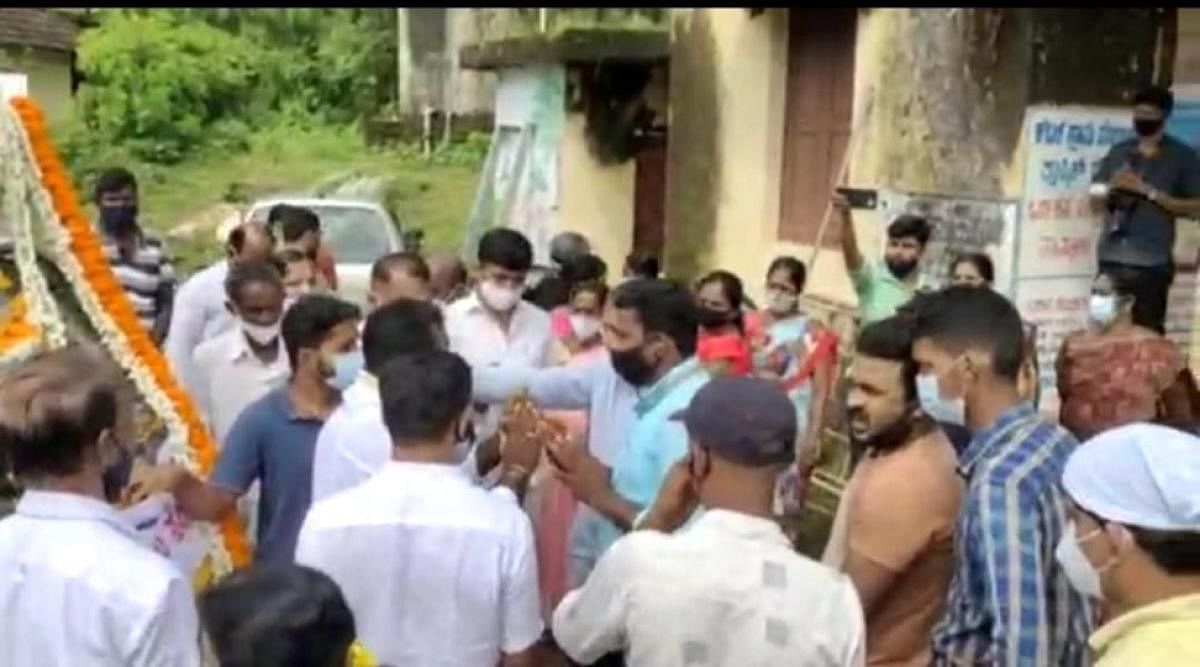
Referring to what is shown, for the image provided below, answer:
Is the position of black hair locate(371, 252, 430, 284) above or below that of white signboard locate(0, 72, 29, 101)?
below

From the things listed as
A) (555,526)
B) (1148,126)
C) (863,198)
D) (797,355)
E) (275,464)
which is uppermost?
(1148,126)

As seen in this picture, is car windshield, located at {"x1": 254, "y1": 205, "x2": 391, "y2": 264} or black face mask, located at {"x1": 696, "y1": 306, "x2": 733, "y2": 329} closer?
black face mask, located at {"x1": 696, "y1": 306, "x2": 733, "y2": 329}

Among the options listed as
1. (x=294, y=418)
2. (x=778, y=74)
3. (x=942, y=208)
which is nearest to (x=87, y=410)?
(x=294, y=418)

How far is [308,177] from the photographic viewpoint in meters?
29.4

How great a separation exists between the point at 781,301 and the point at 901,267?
2.05ft

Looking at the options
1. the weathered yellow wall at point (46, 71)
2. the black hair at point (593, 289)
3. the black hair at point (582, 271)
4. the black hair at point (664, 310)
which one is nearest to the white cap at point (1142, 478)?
the black hair at point (664, 310)

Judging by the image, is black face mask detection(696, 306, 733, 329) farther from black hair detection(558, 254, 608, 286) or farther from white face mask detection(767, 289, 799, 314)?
black hair detection(558, 254, 608, 286)

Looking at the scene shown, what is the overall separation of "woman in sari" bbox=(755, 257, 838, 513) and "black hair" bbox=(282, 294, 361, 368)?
2.85 meters

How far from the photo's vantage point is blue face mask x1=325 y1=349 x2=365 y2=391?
16.6 ft

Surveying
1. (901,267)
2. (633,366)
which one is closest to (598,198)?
(901,267)

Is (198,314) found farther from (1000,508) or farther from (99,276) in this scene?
(1000,508)

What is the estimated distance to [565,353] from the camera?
720cm

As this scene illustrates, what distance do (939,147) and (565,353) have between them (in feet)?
14.3

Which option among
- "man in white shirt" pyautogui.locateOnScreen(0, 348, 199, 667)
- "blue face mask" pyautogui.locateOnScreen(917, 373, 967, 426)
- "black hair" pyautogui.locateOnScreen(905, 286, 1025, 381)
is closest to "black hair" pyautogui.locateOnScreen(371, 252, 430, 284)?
"blue face mask" pyautogui.locateOnScreen(917, 373, 967, 426)
